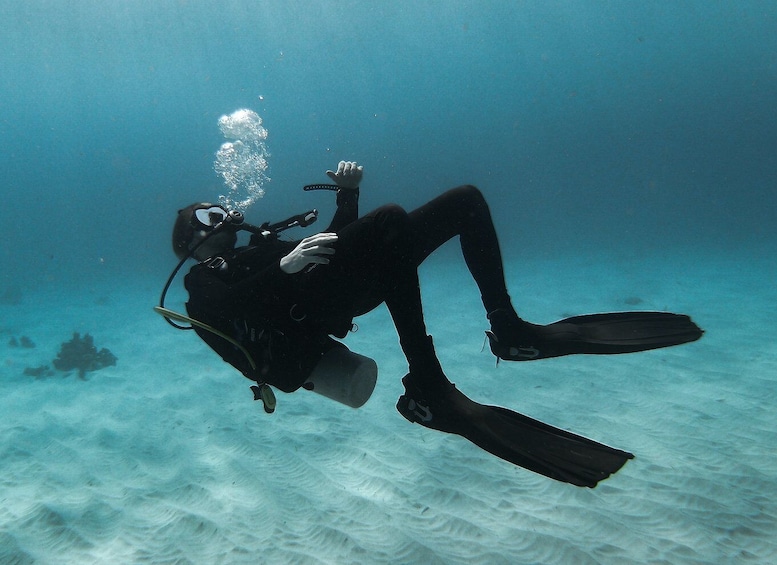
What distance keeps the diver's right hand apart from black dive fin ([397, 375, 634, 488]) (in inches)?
44.5

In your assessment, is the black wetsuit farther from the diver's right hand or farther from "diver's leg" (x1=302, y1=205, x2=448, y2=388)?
the diver's right hand

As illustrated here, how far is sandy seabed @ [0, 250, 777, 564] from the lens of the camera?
421 cm

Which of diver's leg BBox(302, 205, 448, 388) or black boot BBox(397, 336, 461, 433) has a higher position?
diver's leg BBox(302, 205, 448, 388)

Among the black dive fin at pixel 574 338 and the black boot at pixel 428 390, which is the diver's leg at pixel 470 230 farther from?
the black boot at pixel 428 390

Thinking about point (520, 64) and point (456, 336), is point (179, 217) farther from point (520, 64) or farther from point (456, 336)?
point (520, 64)

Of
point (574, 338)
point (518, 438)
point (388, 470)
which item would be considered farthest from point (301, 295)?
point (388, 470)

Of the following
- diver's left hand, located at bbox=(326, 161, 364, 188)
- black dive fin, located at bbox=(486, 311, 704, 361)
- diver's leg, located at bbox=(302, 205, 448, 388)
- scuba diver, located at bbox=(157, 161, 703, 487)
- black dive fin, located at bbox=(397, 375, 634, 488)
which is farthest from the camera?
diver's left hand, located at bbox=(326, 161, 364, 188)

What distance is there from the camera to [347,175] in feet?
12.2

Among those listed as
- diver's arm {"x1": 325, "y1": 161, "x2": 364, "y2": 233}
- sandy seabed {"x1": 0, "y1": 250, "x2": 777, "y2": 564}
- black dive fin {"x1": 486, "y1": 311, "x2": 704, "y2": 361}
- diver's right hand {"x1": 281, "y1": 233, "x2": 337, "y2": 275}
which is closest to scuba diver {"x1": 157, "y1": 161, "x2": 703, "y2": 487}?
diver's right hand {"x1": 281, "y1": 233, "x2": 337, "y2": 275}

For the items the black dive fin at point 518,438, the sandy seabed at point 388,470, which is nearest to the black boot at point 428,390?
the black dive fin at point 518,438

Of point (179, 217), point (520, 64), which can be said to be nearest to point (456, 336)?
point (179, 217)

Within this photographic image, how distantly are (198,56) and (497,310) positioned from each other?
180 ft

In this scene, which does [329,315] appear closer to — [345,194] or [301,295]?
[301,295]

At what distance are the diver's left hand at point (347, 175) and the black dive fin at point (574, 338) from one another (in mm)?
1652
